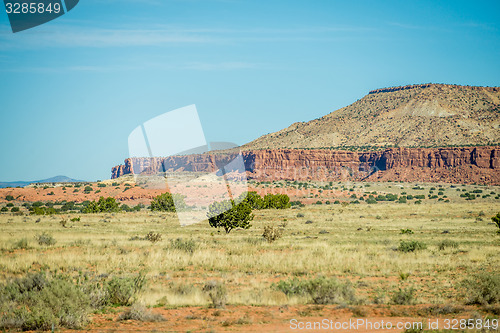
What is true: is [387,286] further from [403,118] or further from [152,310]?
[403,118]

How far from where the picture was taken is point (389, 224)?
38750 mm

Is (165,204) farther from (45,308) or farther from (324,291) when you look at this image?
(45,308)

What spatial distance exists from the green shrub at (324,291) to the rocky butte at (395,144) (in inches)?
3571

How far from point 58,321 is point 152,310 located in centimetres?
229

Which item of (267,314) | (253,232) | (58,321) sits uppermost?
(58,321)

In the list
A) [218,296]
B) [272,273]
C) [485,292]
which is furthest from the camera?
[272,273]

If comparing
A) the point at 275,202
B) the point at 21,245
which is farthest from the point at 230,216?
the point at 275,202

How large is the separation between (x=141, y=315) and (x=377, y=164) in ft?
364

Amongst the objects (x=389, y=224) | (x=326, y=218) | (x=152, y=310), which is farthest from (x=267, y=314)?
(x=326, y=218)

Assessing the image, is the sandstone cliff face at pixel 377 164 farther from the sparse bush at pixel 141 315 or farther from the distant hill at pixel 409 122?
the sparse bush at pixel 141 315

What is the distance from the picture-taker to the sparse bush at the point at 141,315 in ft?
34.8

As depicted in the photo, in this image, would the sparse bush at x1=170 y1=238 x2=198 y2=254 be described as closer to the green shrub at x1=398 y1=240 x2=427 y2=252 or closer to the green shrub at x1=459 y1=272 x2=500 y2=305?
the green shrub at x1=398 y1=240 x2=427 y2=252

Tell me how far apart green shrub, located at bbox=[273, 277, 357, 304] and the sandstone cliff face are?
283 feet

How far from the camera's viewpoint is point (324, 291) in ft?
40.9
